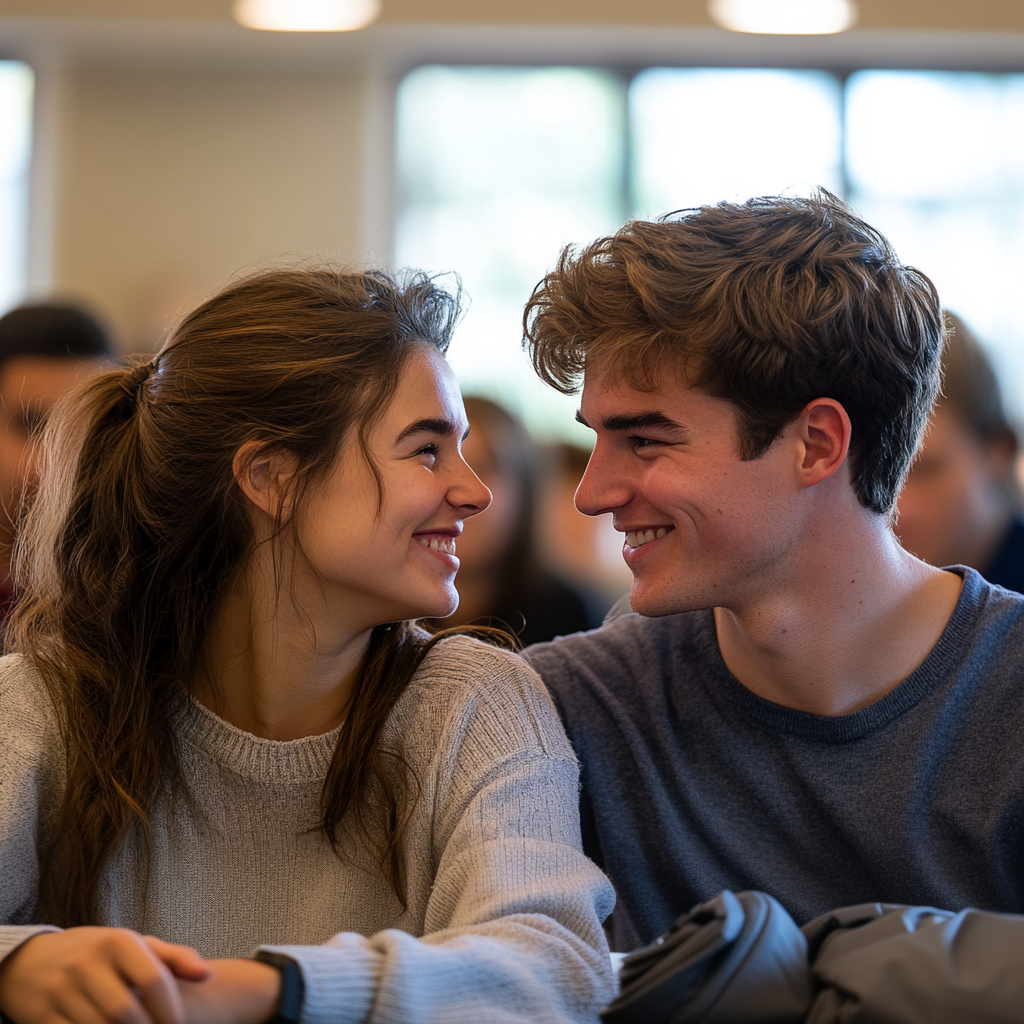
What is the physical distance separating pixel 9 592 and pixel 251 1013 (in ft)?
5.09

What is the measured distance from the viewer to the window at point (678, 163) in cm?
521

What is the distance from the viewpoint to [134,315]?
5.09m

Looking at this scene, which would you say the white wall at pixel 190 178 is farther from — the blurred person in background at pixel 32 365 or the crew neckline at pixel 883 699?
the crew neckline at pixel 883 699

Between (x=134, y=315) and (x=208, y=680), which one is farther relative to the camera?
(x=134, y=315)

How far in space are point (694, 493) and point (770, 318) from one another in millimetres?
206

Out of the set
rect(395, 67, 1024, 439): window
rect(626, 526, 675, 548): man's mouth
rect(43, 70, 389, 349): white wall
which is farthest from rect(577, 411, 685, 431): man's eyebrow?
rect(43, 70, 389, 349): white wall

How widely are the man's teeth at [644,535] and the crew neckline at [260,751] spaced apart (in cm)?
40

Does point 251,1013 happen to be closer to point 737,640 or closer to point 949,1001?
point 949,1001

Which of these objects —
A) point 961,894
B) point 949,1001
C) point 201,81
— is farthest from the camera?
point 201,81

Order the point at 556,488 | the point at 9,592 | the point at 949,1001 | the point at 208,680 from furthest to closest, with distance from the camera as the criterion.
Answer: the point at 556,488
the point at 9,592
the point at 208,680
the point at 949,1001

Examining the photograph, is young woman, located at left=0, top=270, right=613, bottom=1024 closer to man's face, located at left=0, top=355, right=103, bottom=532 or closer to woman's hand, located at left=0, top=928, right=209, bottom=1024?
woman's hand, located at left=0, top=928, right=209, bottom=1024

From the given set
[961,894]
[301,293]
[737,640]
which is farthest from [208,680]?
[961,894]

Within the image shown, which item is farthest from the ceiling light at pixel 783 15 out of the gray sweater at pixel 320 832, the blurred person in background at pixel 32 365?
the gray sweater at pixel 320 832

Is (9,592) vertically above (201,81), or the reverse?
(201,81)
